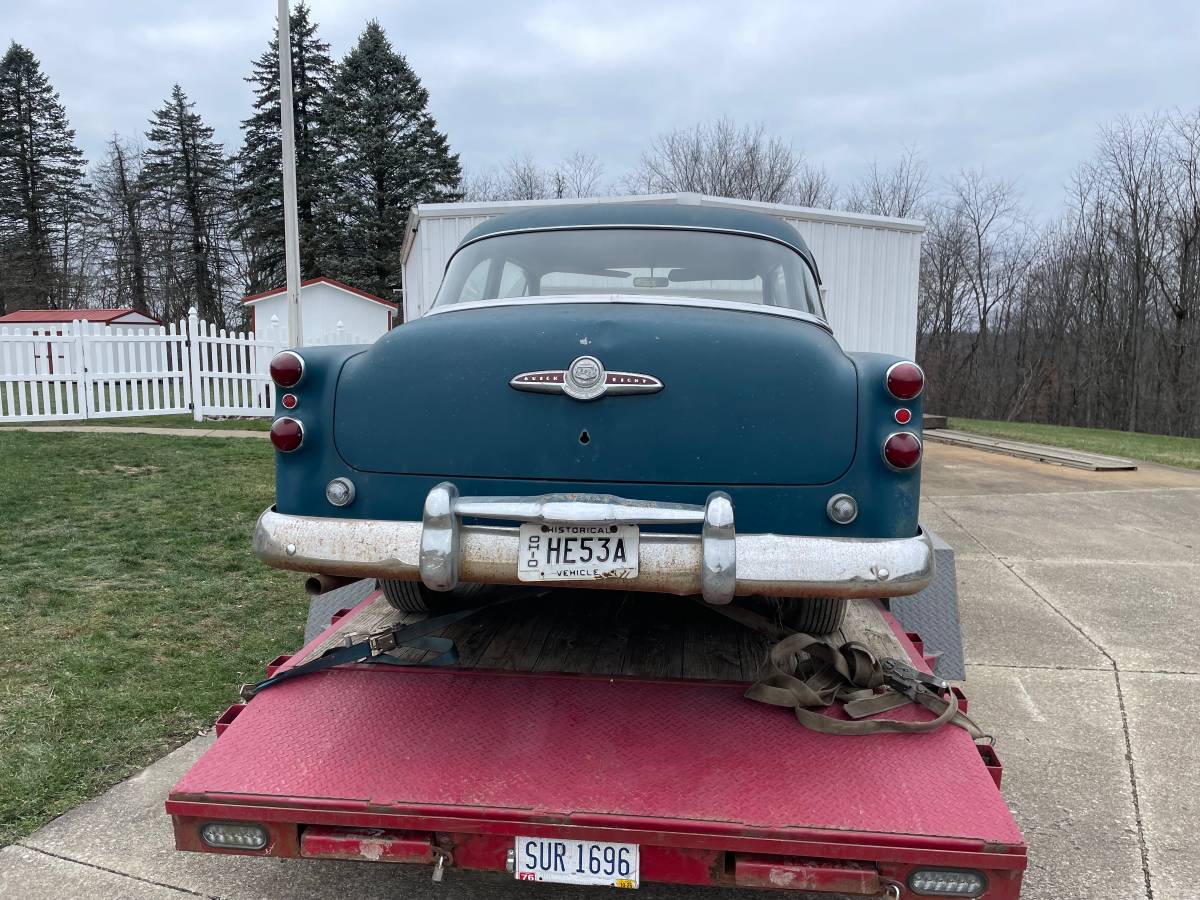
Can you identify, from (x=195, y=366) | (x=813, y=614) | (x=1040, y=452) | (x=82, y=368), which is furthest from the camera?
(x=1040, y=452)

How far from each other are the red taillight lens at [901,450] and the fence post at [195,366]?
12881 millimetres

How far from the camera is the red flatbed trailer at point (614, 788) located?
201 cm

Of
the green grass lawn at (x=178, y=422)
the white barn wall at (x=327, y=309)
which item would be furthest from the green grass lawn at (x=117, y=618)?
the white barn wall at (x=327, y=309)

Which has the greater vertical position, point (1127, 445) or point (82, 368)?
point (82, 368)

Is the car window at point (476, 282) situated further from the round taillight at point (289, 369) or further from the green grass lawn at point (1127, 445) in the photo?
the green grass lawn at point (1127, 445)

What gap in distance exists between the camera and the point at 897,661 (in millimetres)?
2943

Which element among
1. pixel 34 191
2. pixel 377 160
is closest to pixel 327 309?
pixel 377 160

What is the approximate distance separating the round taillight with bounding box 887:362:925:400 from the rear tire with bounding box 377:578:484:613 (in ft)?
6.51

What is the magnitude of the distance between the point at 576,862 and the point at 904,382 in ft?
5.36

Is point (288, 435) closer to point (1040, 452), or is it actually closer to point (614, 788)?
point (614, 788)

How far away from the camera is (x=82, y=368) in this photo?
41.5ft

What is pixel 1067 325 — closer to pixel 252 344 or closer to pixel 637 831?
pixel 252 344

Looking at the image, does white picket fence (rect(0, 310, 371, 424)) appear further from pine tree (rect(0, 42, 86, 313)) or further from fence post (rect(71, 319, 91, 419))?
pine tree (rect(0, 42, 86, 313))

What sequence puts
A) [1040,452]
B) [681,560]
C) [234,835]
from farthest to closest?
[1040,452] < [681,560] < [234,835]
